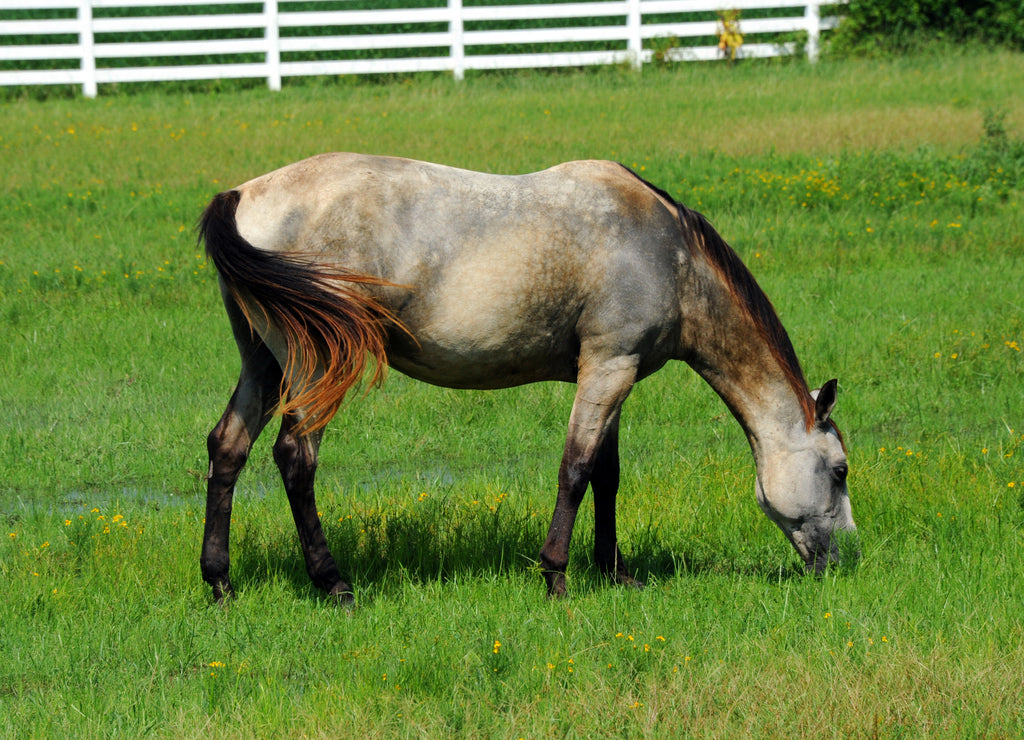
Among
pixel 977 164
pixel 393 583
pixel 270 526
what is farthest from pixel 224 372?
pixel 977 164

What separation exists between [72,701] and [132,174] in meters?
11.8

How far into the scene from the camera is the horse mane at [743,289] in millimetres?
5219

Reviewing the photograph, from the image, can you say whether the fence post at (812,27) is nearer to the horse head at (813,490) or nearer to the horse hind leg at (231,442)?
the horse head at (813,490)

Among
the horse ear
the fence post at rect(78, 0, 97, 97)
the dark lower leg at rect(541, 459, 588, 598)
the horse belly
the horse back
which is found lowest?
the dark lower leg at rect(541, 459, 588, 598)

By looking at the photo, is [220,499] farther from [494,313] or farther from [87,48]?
[87,48]

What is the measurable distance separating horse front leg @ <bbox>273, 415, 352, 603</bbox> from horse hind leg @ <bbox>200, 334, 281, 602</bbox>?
0.14 meters

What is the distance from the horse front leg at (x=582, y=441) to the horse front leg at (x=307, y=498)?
932mm

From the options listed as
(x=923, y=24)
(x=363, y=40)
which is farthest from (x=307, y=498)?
(x=923, y=24)

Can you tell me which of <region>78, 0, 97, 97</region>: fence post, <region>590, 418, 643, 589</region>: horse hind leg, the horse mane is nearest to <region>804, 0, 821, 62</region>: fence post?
<region>78, 0, 97, 97</region>: fence post

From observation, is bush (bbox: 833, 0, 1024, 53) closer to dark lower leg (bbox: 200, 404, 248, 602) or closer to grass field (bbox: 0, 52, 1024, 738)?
grass field (bbox: 0, 52, 1024, 738)

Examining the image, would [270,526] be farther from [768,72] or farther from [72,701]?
[768,72]

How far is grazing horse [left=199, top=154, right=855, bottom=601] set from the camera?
470 centimetres

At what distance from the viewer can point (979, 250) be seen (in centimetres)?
1180

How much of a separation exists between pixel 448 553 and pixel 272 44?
16210 millimetres
